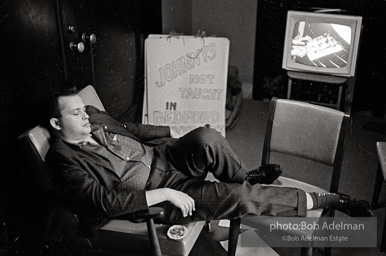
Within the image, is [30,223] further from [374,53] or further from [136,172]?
[374,53]

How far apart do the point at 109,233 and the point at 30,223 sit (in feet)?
1.65

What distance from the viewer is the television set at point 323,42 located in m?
3.60

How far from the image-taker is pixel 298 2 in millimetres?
4031

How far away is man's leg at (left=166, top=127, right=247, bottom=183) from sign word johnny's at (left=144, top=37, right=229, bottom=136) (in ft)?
3.86

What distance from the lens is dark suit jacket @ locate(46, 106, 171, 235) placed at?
2.01 m

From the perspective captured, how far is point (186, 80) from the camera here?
11.4ft

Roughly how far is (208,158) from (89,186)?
21.9 inches

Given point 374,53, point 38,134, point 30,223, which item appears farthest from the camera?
point 374,53

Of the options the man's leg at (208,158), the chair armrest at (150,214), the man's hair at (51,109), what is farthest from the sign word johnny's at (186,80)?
the chair armrest at (150,214)

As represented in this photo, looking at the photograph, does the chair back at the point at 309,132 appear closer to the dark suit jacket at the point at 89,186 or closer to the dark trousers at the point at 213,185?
the dark trousers at the point at 213,185

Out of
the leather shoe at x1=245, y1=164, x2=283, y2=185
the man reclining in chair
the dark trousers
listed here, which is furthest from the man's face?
the leather shoe at x1=245, y1=164, x2=283, y2=185

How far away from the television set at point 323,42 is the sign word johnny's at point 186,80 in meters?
0.64

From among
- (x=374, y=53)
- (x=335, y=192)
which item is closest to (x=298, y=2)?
(x=374, y=53)

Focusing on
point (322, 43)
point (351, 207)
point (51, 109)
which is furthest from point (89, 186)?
point (322, 43)
